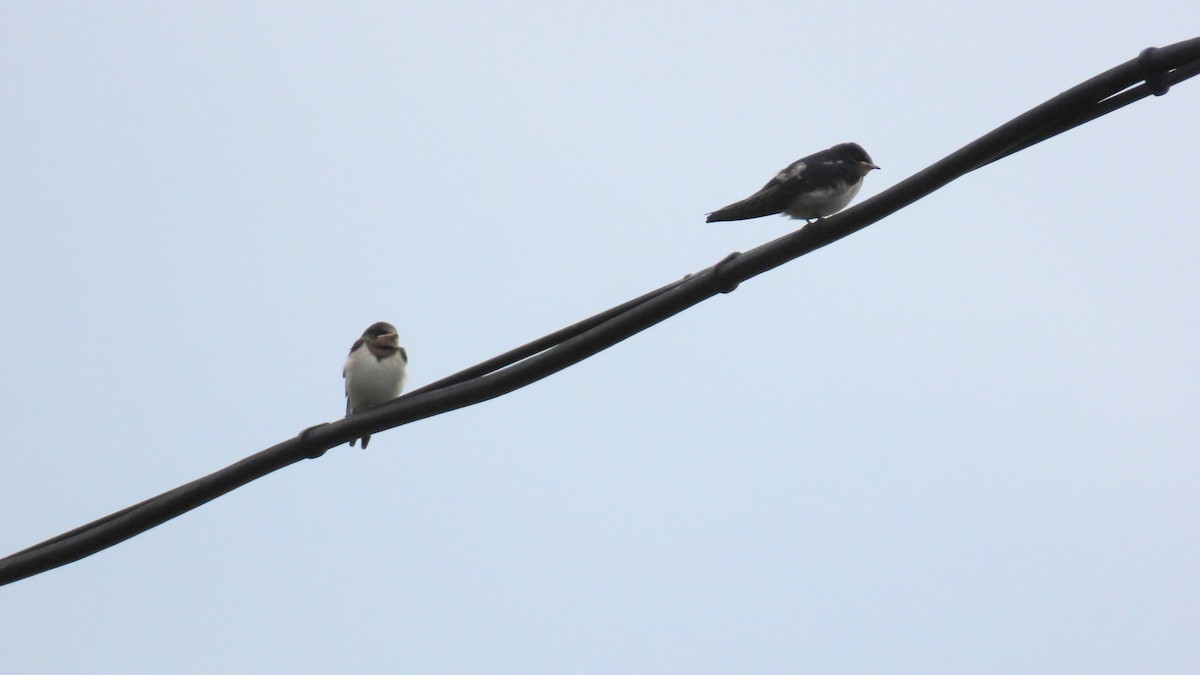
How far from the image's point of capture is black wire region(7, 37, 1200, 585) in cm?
314

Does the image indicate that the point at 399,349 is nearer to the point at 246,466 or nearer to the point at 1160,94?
the point at 246,466

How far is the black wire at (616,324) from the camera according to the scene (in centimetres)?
314

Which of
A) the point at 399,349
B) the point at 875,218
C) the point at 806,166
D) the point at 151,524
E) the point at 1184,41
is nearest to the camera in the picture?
the point at 1184,41

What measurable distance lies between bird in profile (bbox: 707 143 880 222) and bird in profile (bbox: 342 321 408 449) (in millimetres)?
2469

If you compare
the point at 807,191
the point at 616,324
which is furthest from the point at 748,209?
the point at 616,324

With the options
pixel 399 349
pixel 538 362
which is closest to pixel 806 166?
pixel 399 349

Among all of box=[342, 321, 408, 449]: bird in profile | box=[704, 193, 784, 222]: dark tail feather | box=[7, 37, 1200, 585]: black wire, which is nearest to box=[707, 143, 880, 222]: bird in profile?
box=[704, 193, 784, 222]: dark tail feather

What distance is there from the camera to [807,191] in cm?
607

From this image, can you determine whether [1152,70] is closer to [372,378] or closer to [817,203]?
[817,203]

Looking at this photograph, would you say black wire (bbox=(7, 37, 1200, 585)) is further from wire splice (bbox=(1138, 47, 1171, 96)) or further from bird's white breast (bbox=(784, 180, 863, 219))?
bird's white breast (bbox=(784, 180, 863, 219))

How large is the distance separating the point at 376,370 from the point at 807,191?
267 centimetres

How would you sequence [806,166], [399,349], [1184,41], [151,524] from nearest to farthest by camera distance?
[1184,41], [151,524], [806,166], [399,349]

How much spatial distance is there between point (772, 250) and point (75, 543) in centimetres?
195

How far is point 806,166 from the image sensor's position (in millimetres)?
6230
